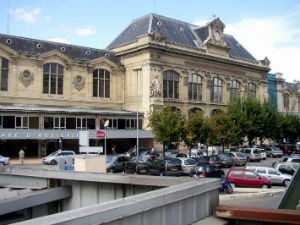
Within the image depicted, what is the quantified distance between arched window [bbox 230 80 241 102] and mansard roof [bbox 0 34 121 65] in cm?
2125

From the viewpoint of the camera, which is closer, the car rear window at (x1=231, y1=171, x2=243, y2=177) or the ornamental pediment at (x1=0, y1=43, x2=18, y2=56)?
the car rear window at (x1=231, y1=171, x2=243, y2=177)

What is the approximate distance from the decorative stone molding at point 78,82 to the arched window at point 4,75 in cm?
932

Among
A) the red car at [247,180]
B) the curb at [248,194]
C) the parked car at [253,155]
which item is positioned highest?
Answer: the parked car at [253,155]

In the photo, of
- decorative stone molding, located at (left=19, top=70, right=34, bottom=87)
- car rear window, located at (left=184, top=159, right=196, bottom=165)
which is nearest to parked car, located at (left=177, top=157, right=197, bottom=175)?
car rear window, located at (left=184, top=159, right=196, bottom=165)

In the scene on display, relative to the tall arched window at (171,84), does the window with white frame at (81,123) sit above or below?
below

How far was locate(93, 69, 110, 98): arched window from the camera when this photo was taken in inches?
2286

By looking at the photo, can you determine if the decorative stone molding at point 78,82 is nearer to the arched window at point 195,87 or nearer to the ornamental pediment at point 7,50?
the ornamental pediment at point 7,50

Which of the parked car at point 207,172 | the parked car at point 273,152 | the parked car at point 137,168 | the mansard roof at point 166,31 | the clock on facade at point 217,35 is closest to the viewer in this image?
the parked car at point 207,172

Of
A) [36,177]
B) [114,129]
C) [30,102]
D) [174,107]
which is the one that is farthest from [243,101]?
[36,177]

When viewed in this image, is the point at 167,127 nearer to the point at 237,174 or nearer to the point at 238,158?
the point at 238,158

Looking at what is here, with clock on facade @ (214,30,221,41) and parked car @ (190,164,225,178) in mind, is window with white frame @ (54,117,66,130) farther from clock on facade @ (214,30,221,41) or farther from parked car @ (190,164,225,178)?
clock on facade @ (214,30,221,41)

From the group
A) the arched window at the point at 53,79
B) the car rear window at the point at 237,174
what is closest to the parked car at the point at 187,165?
the car rear window at the point at 237,174

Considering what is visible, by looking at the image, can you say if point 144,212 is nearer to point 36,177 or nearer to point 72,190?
point 72,190

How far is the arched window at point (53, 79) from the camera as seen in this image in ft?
173
